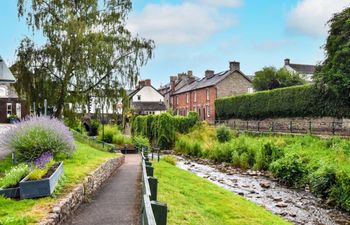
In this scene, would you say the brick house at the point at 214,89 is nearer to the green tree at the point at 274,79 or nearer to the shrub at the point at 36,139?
the green tree at the point at 274,79

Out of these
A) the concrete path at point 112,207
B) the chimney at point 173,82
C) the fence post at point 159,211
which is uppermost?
the chimney at point 173,82

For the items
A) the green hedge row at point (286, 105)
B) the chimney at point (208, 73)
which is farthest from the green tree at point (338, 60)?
the chimney at point (208, 73)

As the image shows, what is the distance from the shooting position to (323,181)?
1862cm

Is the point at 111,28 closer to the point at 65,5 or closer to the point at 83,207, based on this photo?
the point at 65,5

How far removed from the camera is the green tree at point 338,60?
28344mm

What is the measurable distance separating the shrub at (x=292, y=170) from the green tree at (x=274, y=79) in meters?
33.8

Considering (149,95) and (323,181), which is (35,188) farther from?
(149,95)

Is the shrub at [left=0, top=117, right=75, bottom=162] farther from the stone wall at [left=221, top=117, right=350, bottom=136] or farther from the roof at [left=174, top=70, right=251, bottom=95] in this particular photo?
the roof at [left=174, top=70, right=251, bottom=95]

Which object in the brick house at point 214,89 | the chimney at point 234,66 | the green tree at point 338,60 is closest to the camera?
the green tree at point 338,60

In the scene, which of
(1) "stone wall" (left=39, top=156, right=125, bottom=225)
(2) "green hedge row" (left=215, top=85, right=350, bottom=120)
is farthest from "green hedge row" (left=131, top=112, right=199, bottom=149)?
(1) "stone wall" (left=39, top=156, right=125, bottom=225)

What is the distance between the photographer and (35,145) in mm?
13844

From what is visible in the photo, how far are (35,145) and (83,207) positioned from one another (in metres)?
4.67

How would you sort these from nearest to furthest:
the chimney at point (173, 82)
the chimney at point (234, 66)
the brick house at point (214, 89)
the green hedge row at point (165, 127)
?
the green hedge row at point (165, 127) → the brick house at point (214, 89) → the chimney at point (234, 66) → the chimney at point (173, 82)

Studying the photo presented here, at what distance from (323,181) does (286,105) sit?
20.6 m
